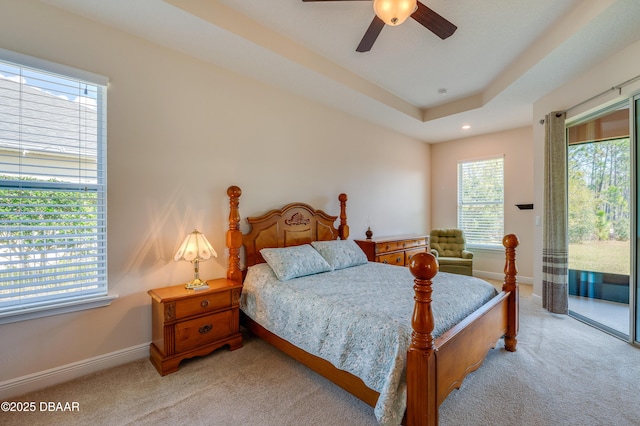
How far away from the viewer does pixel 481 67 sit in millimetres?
3172

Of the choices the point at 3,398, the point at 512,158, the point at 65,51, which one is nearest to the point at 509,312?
the point at 512,158

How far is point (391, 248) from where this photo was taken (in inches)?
166

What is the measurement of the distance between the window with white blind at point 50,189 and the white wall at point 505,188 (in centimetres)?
552

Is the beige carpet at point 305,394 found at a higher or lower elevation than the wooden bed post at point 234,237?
lower

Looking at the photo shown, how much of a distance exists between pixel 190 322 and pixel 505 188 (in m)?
5.32

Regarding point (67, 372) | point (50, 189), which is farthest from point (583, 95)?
point (67, 372)

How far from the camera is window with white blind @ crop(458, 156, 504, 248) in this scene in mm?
5148

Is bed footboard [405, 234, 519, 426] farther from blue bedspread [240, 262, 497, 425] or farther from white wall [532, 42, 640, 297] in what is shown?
white wall [532, 42, 640, 297]

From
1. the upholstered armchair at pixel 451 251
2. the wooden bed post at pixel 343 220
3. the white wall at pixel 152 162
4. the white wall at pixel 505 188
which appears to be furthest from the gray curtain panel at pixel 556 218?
the white wall at pixel 152 162

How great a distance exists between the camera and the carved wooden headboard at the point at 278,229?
2.85m

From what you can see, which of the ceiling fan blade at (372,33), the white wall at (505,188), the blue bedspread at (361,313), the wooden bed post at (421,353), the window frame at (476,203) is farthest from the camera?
the window frame at (476,203)

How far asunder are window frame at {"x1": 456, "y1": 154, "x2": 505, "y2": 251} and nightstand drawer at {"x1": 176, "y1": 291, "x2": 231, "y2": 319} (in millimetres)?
4762

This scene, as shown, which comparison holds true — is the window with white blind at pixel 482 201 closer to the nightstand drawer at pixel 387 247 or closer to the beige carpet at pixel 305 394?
the nightstand drawer at pixel 387 247

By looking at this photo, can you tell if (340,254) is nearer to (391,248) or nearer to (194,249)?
(391,248)
